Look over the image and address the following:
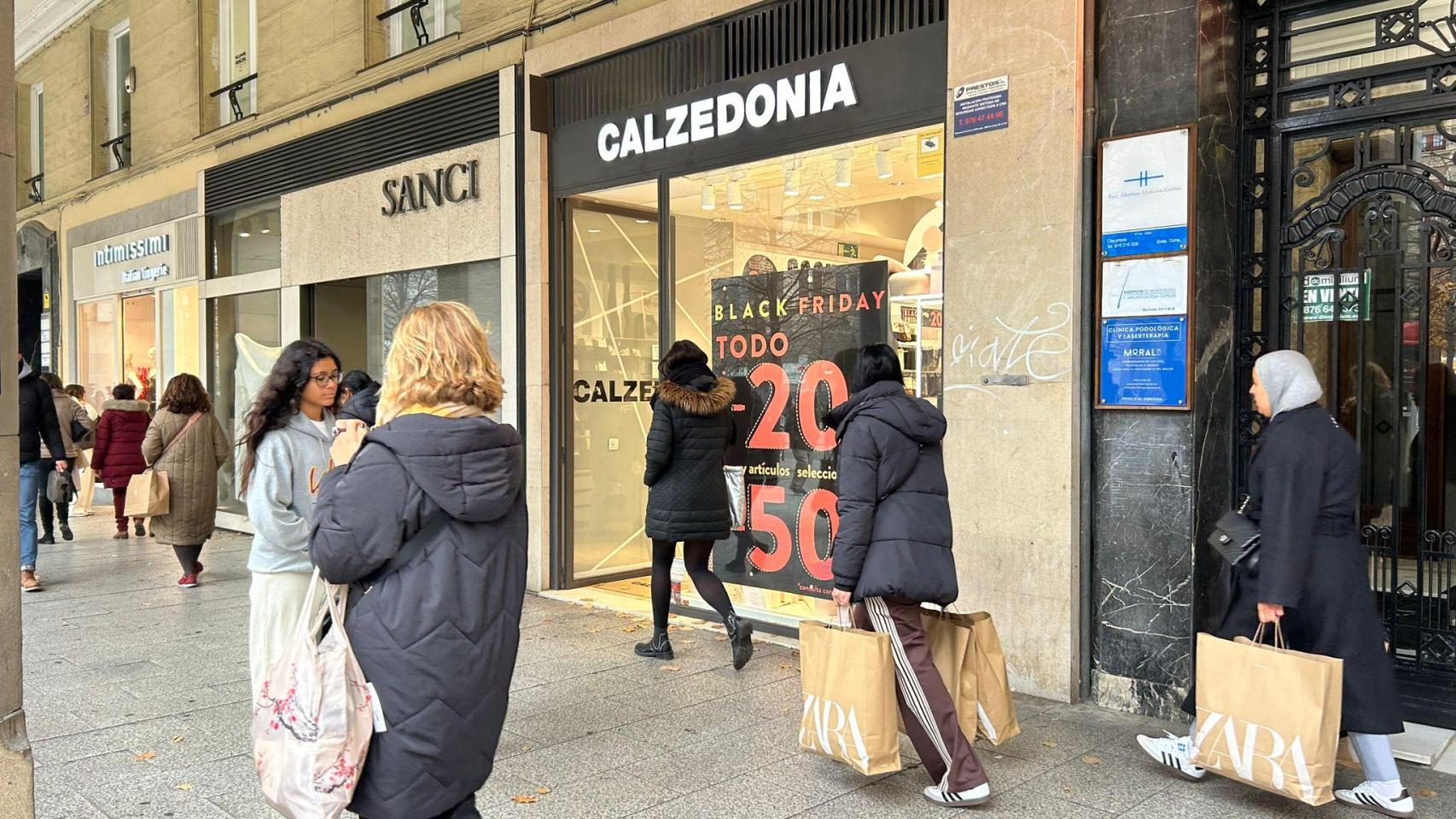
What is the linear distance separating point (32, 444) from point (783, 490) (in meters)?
6.41

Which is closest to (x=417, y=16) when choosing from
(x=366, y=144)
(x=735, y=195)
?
(x=366, y=144)

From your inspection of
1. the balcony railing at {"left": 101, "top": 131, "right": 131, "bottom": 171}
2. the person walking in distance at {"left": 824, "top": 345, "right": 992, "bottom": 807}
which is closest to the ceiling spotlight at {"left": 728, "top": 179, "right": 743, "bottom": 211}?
the person walking in distance at {"left": 824, "top": 345, "right": 992, "bottom": 807}

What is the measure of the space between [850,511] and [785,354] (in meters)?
2.92

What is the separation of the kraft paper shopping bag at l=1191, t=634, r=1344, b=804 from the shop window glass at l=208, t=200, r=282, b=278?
1031cm

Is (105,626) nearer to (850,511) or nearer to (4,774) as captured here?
(4,774)

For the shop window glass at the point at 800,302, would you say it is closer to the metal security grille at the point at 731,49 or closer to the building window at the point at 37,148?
the metal security grille at the point at 731,49

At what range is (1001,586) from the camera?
218 inches

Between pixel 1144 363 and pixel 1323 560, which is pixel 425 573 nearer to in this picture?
pixel 1323 560

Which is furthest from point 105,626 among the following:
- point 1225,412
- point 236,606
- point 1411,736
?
point 1411,736

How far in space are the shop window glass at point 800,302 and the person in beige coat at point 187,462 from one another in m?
4.09

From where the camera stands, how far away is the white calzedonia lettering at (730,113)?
6570 millimetres

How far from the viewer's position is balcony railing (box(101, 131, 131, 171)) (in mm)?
14789

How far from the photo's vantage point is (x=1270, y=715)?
371 centimetres

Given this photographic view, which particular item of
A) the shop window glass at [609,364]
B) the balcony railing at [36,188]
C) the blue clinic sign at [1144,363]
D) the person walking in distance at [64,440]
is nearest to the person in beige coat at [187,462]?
the person walking in distance at [64,440]
